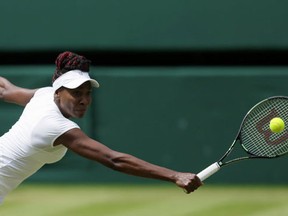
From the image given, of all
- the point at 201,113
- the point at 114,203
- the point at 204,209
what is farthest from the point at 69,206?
the point at 201,113

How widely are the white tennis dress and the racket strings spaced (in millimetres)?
1453

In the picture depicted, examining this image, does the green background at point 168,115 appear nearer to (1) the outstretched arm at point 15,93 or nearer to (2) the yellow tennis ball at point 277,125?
(1) the outstretched arm at point 15,93

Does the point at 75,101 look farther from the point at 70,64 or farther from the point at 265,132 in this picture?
the point at 265,132

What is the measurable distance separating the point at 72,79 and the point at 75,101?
144 mm

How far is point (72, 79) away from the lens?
5836 millimetres

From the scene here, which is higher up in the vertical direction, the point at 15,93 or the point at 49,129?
the point at 15,93

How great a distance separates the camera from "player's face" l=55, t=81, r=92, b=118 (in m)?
5.83

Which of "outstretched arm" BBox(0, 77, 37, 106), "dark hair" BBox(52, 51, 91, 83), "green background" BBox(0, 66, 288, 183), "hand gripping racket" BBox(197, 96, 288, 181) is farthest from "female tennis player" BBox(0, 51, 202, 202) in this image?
"green background" BBox(0, 66, 288, 183)

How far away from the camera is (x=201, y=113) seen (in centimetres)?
1078

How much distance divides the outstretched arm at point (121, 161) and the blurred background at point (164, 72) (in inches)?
203

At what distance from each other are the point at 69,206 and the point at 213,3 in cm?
308

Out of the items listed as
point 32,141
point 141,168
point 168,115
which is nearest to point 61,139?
point 32,141

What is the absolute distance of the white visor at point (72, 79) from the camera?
5.80 metres

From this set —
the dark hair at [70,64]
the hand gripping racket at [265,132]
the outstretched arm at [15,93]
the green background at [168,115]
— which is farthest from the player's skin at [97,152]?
the green background at [168,115]
